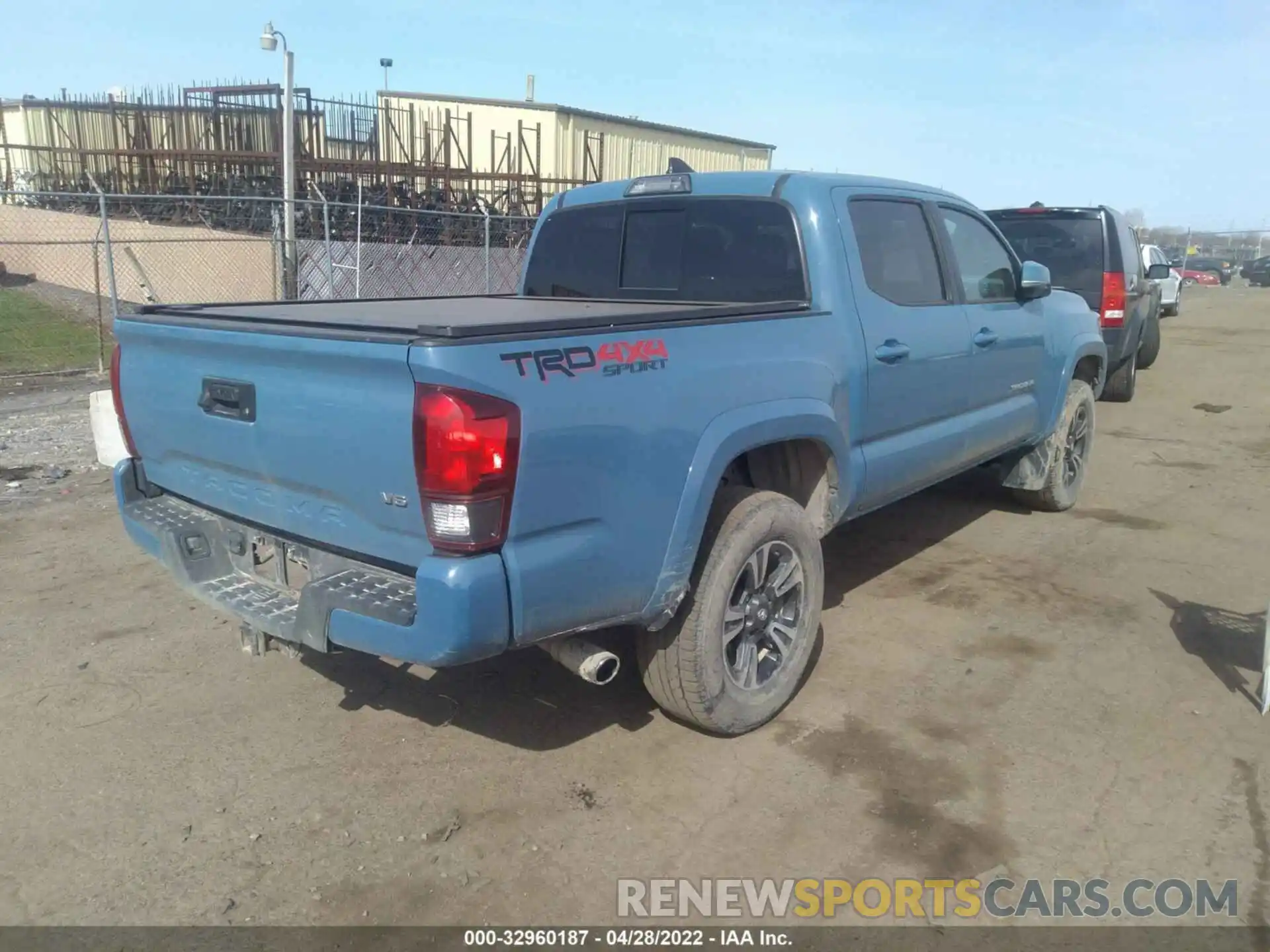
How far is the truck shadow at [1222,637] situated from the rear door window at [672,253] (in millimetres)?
2431

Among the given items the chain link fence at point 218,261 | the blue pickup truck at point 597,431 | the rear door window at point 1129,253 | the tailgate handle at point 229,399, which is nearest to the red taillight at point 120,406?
the blue pickup truck at point 597,431

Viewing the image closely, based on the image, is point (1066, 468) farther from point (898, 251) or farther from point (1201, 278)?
point (1201, 278)

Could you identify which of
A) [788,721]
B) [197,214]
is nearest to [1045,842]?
[788,721]

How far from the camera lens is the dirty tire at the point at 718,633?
343cm

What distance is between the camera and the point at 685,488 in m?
3.21

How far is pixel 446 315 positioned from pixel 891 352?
1.87 metres

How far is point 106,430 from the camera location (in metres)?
6.53

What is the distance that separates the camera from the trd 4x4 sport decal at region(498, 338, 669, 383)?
2736 millimetres

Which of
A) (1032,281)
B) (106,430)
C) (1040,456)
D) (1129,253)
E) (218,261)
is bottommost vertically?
(106,430)

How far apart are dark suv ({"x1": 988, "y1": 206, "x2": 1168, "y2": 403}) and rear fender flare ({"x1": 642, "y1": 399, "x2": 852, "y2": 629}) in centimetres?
718

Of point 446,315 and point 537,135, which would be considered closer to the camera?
point 446,315

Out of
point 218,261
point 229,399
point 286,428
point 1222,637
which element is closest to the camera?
point 286,428

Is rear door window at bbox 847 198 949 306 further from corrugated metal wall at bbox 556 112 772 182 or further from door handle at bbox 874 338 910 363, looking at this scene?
corrugated metal wall at bbox 556 112 772 182

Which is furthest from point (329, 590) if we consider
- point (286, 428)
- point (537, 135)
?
point (537, 135)
